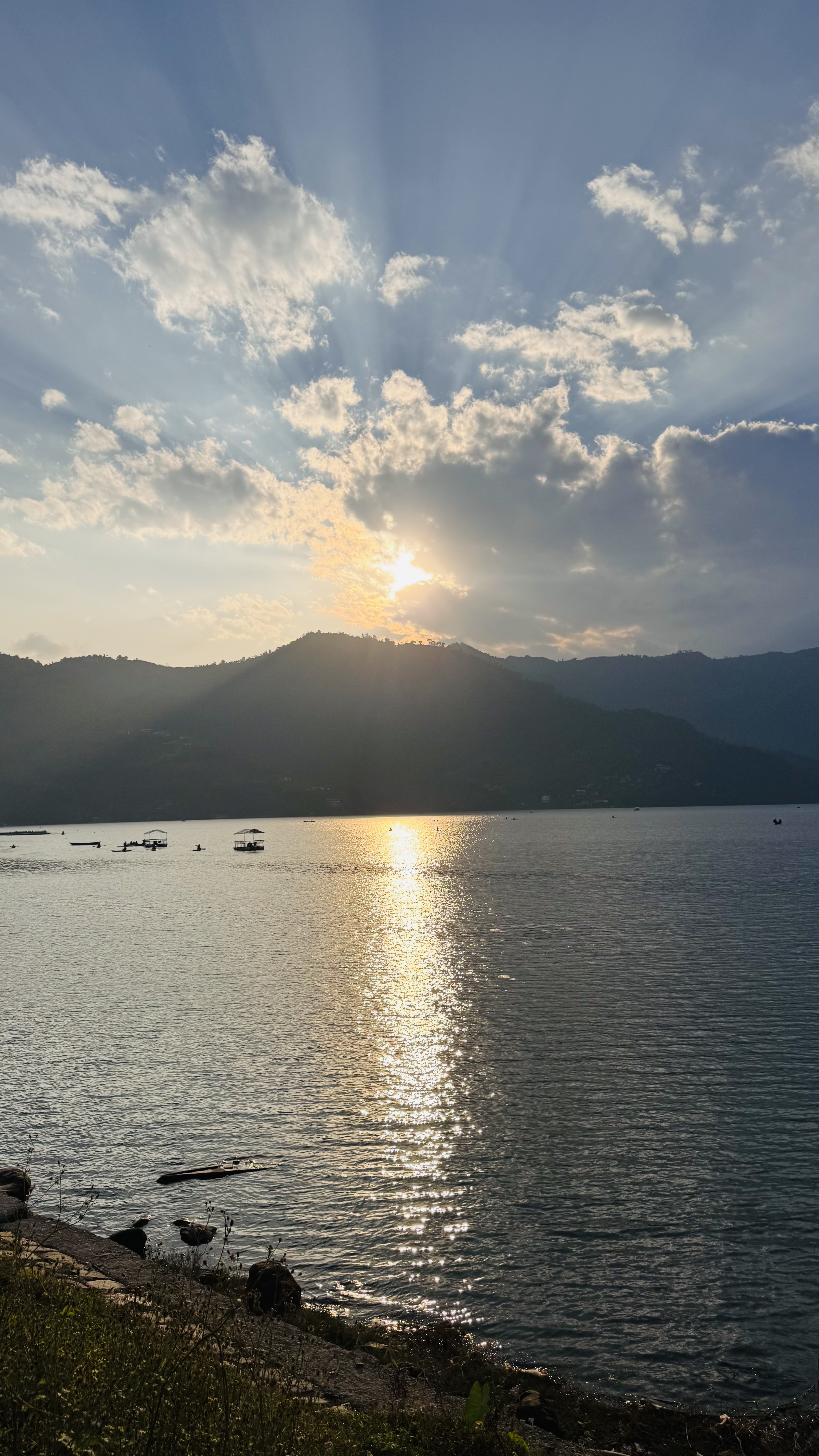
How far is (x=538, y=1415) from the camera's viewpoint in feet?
47.4

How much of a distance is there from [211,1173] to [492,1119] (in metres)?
9.98

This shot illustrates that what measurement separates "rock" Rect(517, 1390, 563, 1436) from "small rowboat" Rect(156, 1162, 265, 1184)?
40.0 ft

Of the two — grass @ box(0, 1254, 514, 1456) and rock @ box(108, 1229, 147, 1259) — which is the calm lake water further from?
grass @ box(0, 1254, 514, 1456)

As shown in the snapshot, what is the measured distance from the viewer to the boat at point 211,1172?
24453 mm

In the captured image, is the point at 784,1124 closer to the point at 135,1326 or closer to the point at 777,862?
the point at 135,1326

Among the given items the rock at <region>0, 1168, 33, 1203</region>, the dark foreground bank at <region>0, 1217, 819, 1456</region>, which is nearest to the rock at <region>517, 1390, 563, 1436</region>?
the dark foreground bank at <region>0, 1217, 819, 1456</region>

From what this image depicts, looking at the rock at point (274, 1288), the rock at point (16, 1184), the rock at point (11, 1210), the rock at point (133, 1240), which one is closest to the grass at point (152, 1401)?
the rock at point (274, 1288)

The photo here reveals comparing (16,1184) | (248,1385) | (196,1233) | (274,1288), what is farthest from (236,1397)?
(16,1184)

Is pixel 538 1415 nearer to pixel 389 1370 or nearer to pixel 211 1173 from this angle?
pixel 389 1370

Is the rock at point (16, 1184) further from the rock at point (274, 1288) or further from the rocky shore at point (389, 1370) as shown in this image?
the rock at point (274, 1288)

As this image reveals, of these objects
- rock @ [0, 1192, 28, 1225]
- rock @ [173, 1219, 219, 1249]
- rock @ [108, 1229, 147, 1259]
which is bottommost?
rock @ [173, 1219, 219, 1249]

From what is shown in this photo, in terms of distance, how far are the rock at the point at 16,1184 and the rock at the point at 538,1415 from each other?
15285 millimetres

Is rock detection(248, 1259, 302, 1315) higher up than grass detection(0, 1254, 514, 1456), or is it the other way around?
grass detection(0, 1254, 514, 1456)

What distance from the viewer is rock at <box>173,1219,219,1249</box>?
69.0 feet
